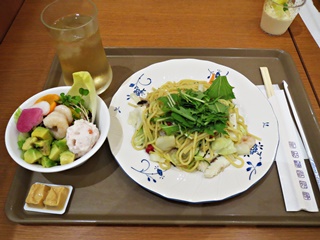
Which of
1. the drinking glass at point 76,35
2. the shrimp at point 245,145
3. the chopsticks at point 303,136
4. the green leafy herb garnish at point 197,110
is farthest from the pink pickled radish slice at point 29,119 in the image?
the chopsticks at point 303,136

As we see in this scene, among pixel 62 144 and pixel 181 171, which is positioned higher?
pixel 62 144

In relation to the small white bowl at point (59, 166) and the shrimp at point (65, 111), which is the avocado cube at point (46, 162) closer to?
the small white bowl at point (59, 166)

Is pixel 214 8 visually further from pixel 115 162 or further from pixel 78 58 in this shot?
pixel 115 162

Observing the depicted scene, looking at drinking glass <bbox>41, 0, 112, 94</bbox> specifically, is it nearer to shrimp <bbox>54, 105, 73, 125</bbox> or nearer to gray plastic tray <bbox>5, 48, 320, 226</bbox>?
shrimp <bbox>54, 105, 73, 125</bbox>

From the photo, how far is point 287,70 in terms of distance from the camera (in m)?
1.51

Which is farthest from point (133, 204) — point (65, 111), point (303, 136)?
point (303, 136)

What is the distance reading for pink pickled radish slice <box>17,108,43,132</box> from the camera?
3.32 feet

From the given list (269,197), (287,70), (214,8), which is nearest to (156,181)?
(269,197)

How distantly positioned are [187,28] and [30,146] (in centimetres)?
126

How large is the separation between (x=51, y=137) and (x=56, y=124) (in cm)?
7

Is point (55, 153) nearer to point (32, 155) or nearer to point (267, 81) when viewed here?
point (32, 155)

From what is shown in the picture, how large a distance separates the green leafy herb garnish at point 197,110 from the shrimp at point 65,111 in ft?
1.26

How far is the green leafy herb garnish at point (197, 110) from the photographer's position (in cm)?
114

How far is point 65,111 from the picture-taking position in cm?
106
